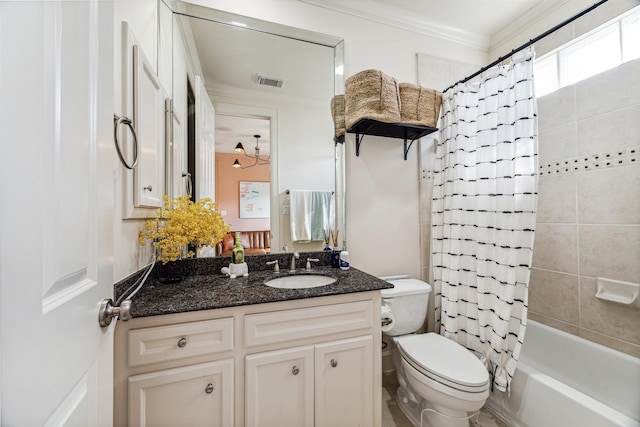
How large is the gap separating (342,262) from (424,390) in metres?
0.78

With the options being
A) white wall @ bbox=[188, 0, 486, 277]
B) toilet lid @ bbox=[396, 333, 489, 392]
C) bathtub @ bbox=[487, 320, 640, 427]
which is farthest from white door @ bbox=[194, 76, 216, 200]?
bathtub @ bbox=[487, 320, 640, 427]

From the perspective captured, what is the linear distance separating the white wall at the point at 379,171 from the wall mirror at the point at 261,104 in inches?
3.9

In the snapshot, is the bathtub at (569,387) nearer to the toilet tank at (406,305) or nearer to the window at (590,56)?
the toilet tank at (406,305)

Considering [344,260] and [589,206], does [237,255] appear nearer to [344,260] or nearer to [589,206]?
[344,260]

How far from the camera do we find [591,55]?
5.50 feet

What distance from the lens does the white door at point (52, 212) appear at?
33cm

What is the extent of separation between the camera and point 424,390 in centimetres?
133

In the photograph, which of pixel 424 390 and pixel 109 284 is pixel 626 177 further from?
pixel 109 284

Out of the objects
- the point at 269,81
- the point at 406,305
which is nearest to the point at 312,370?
the point at 406,305

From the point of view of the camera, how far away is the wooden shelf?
1730 mm

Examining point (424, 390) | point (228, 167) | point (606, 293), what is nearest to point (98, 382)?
point (228, 167)

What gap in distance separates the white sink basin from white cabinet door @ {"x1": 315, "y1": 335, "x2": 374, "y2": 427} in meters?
0.36

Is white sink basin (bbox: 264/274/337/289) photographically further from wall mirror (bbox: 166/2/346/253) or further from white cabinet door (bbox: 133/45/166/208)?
white cabinet door (bbox: 133/45/166/208)

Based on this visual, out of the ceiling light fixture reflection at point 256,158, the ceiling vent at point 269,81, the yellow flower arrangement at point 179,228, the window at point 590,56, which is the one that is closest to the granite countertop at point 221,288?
the yellow flower arrangement at point 179,228
